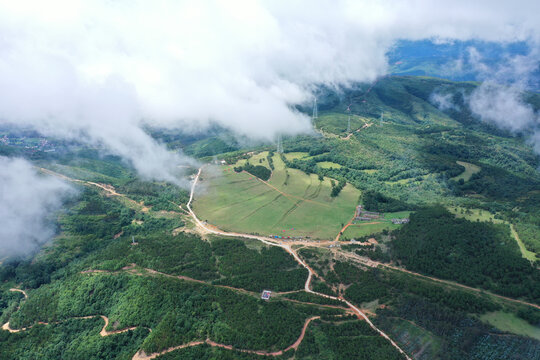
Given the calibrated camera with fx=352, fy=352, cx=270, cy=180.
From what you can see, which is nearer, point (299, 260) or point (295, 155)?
point (299, 260)

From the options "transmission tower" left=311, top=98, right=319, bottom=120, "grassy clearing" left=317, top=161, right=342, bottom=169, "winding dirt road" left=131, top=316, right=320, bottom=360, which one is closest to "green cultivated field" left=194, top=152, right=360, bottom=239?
"grassy clearing" left=317, top=161, right=342, bottom=169

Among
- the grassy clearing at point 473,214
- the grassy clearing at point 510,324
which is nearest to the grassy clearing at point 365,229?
the grassy clearing at point 473,214

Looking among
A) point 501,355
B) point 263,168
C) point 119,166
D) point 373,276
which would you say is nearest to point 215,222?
point 263,168

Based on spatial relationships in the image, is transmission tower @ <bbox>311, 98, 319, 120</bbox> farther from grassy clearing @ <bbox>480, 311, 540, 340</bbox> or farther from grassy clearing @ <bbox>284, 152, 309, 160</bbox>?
grassy clearing @ <bbox>480, 311, 540, 340</bbox>

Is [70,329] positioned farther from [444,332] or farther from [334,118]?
[334,118]

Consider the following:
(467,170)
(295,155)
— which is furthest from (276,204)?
(467,170)

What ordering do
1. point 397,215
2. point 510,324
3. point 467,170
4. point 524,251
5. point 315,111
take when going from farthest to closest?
point 315,111
point 467,170
point 397,215
point 524,251
point 510,324

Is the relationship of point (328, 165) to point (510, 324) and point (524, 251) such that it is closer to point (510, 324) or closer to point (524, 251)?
point (524, 251)
